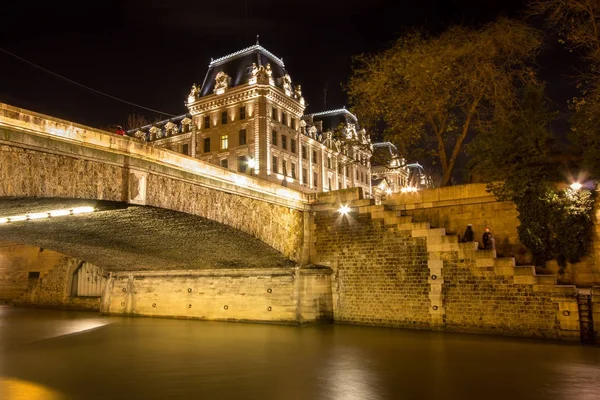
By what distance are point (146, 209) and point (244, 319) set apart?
32.5 ft

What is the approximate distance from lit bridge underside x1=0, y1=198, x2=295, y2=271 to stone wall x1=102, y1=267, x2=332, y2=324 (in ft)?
2.02

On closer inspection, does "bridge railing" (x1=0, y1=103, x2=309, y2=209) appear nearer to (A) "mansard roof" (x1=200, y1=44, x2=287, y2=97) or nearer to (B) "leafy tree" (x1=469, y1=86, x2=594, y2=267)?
(B) "leafy tree" (x1=469, y1=86, x2=594, y2=267)

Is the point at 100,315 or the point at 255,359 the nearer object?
the point at 255,359

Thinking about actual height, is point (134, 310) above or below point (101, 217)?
below

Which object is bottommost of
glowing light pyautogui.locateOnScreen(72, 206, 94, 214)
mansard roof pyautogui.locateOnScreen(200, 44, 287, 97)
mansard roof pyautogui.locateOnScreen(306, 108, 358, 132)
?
glowing light pyautogui.locateOnScreen(72, 206, 94, 214)

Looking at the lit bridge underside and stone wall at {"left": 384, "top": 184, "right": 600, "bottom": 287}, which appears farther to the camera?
stone wall at {"left": 384, "top": 184, "right": 600, "bottom": 287}

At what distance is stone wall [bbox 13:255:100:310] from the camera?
32312mm

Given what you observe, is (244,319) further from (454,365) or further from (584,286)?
(584,286)

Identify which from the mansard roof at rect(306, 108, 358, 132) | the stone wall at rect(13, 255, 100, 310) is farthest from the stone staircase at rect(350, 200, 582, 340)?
the mansard roof at rect(306, 108, 358, 132)

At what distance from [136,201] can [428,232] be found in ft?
36.3

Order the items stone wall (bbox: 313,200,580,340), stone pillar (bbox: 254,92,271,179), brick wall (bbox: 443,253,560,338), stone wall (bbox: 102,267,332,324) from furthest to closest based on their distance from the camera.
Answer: stone pillar (bbox: 254,92,271,179) → stone wall (bbox: 102,267,332,324) → stone wall (bbox: 313,200,580,340) → brick wall (bbox: 443,253,560,338)

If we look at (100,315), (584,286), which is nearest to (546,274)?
(584,286)

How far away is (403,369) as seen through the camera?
11.9 metres

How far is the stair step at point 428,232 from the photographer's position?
18.9 metres
